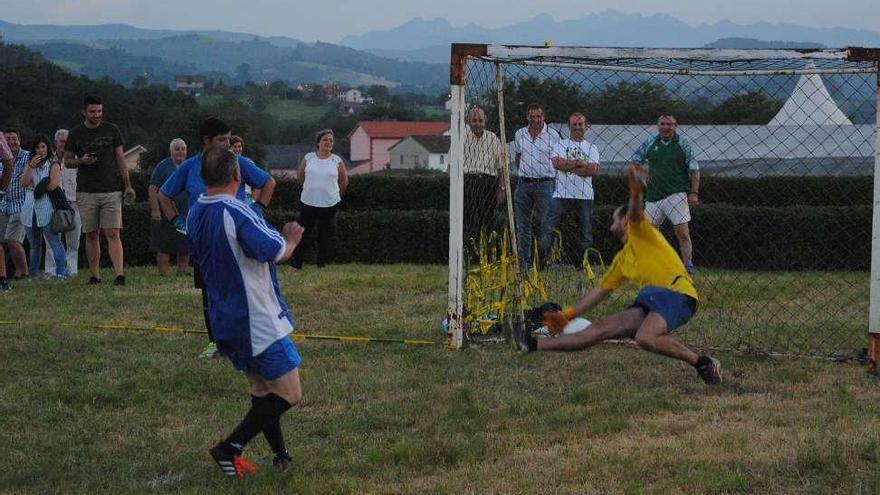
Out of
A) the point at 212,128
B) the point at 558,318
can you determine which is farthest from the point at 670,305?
the point at 212,128

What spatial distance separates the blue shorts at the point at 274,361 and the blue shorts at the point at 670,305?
278cm

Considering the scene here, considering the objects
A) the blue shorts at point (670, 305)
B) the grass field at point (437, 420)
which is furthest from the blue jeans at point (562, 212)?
the blue shorts at point (670, 305)

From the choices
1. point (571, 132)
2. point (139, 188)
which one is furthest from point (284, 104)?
point (571, 132)

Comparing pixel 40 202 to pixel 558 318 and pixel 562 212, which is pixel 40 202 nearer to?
pixel 562 212

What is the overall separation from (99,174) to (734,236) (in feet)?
28.3

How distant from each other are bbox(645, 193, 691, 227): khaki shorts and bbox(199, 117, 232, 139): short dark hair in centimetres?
580

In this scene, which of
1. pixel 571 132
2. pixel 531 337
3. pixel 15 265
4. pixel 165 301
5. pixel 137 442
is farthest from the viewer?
pixel 15 265

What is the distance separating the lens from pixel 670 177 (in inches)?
516

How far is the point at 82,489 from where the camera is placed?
21.0ft

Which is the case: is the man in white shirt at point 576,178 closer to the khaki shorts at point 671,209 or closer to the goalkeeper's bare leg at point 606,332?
the khaki shorts at point 671,209

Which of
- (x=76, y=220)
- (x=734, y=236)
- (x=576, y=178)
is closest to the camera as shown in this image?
(x=576, y=178)

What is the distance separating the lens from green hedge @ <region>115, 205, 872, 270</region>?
1744 cm

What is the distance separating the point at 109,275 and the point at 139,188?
667 cm

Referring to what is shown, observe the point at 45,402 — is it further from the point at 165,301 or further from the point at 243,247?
the point at 165,301
